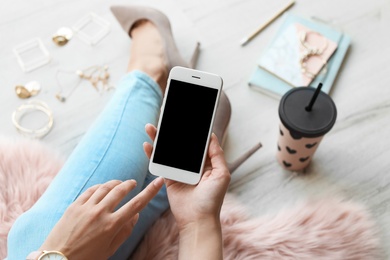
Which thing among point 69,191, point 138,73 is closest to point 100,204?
point 69,191

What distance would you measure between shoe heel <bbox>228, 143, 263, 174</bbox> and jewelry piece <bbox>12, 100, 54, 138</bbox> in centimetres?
42

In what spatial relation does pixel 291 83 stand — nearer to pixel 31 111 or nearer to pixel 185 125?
pixel 185 125

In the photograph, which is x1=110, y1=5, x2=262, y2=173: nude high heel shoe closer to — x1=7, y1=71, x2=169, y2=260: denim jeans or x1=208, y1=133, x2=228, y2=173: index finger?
x1=7, y1=71, x2=169, y2=260: denim jeans

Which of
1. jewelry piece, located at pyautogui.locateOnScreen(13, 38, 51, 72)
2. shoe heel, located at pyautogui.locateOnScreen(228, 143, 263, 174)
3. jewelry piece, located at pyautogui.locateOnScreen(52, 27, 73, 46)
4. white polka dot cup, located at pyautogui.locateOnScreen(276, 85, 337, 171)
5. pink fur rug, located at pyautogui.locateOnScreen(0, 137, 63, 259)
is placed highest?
jewelry piece, located at pyautogui.locateOnScreen(52, 27, 73, 46)

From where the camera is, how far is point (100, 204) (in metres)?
0.54

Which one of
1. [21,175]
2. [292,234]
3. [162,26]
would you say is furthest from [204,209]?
[162,26]

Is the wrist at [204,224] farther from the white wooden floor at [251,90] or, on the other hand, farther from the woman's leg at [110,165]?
the white wooden floor at [251,90]

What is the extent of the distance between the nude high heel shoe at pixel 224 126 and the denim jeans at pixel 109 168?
0.41ft

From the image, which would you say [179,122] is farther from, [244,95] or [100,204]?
[244,95]

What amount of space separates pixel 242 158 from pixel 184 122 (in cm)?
28

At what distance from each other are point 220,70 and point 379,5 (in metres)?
0.43

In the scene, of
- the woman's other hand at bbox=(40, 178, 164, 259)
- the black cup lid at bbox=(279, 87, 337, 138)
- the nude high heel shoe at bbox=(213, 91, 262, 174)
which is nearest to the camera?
the woman's other hand at bbox=(40, 178, 164, 259)

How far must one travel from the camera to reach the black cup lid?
0.69 metres

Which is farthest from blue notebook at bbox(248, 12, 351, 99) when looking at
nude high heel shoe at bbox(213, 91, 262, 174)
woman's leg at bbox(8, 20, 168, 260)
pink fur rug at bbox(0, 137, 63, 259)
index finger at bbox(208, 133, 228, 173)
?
pink fur rug at bbox(0, 137, 63, 259)
